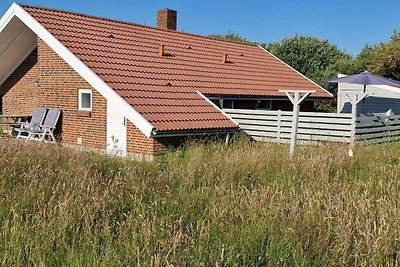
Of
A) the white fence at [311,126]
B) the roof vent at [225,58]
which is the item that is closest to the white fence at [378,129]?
the white fence at [311,126]

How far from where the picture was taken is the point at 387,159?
10.4 metres

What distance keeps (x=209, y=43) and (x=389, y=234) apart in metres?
20.4

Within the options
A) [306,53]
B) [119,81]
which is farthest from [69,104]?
[306,53]

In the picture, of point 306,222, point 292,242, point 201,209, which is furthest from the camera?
point 201,209

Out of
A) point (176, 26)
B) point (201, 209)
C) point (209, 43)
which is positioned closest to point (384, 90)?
point (209, 43)

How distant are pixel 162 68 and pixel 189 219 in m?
12.8

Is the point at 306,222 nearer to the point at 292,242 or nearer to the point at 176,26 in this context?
the point at 292,242

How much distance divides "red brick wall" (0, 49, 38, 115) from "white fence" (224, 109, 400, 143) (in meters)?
8.44

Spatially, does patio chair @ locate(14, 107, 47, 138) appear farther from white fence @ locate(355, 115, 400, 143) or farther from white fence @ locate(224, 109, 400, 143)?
white fence @ locate(355, 115, 400, 143)

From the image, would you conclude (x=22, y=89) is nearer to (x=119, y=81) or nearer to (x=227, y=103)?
(x=119, y=81)

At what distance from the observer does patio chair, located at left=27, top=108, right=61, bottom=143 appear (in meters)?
16.0

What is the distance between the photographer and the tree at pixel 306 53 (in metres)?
47.8

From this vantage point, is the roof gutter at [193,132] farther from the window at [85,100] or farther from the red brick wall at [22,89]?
the red brick wall at [22,89]

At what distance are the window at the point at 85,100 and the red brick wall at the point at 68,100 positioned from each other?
173mm
